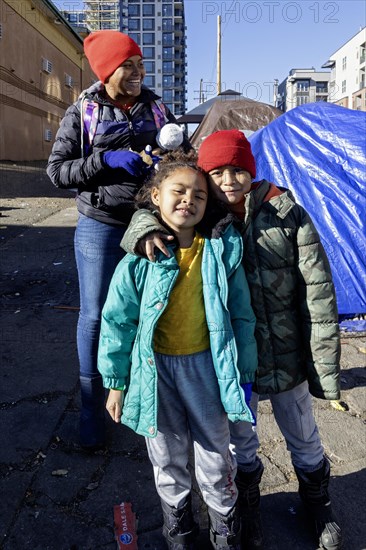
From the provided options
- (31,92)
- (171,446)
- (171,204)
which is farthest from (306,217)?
(31,92)

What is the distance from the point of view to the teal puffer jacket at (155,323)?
63.7 inches

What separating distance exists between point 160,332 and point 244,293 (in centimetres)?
32

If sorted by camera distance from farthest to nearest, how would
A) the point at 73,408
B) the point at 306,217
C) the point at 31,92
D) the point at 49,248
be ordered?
the point at 31,92, the point at 49,248, the point at 73,408, the point at 306,217

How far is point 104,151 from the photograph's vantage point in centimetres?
205

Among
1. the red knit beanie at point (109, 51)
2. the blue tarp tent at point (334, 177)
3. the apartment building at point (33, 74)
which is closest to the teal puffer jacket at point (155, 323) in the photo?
the red knit beanie at point (109, 51)

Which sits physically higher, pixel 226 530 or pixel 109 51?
pixel 109 51

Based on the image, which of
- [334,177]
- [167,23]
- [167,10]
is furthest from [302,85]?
[334,177]

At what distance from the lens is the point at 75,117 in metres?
2.12

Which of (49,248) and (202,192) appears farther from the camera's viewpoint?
(49,248)

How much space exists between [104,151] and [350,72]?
229ft

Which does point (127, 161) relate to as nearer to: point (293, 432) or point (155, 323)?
point (155, 323)

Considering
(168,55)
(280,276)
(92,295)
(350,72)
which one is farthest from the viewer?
(168,55)

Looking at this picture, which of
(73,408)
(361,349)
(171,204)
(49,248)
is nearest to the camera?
(171,204)

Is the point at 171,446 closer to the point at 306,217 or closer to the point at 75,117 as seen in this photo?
the point at 306,217
